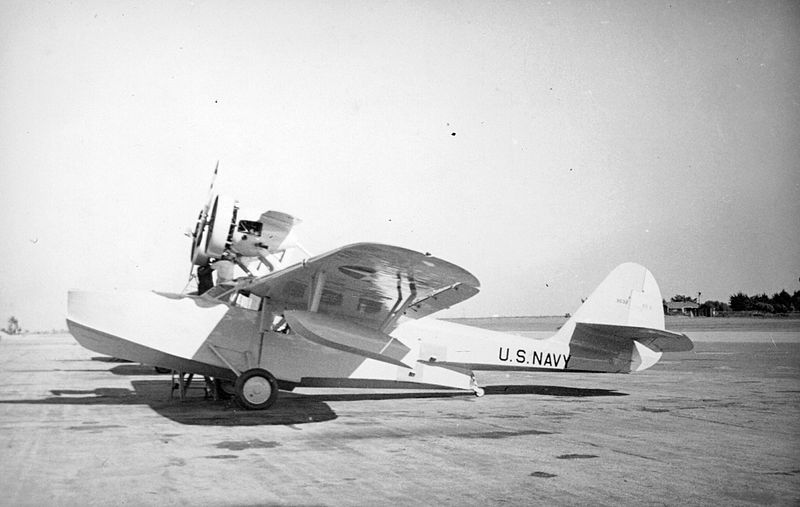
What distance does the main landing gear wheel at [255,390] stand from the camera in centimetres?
994

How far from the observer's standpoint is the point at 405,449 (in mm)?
6891

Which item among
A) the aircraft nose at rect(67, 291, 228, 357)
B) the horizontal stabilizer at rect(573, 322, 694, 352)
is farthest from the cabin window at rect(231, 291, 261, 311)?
the horizontal stabilizer at rect(573, 322, 694, 352)

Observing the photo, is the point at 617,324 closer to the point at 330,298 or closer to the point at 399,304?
the point at 399,304

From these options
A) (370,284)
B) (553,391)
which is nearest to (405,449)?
(370,284)

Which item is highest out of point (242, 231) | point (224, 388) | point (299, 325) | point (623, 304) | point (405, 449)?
point (242, 231)

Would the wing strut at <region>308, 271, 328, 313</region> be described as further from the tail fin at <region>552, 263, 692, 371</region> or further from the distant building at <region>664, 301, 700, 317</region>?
the distant building at <region>664, 301, 700, 317</region>

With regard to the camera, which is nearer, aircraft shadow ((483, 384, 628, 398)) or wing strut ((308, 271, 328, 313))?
wing strut ((308, 271, 328, 313))

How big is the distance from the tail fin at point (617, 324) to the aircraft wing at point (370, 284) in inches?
127

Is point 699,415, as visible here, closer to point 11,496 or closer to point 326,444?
point 326,444

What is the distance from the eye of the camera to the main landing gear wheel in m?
9.94

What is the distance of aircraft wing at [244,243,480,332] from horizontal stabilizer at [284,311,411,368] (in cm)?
42

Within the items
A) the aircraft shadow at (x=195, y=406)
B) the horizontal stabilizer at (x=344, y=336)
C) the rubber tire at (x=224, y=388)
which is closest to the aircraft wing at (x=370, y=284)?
A: the horizontal stabilizer at (x=344, y=336)

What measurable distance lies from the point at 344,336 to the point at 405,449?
288 centimetres

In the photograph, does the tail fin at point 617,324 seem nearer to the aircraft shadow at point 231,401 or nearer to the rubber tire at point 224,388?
the aircraft shadow at point 231,401
